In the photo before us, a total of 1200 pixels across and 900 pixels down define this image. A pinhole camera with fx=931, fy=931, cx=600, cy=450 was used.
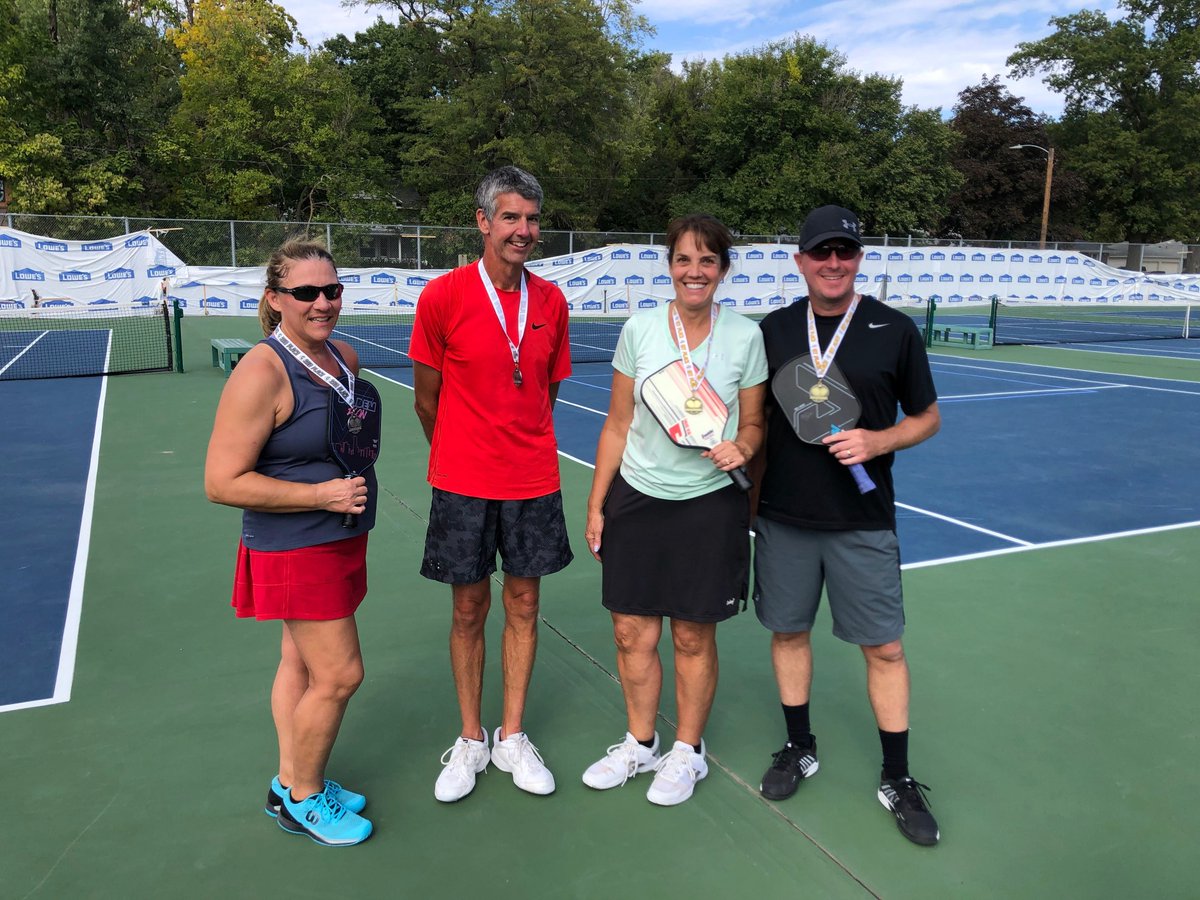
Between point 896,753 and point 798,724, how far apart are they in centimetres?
35

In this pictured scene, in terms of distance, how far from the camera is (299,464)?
2.70m

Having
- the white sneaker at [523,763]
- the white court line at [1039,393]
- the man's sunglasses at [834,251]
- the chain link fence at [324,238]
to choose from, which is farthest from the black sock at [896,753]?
the chain link fence at [324,238]

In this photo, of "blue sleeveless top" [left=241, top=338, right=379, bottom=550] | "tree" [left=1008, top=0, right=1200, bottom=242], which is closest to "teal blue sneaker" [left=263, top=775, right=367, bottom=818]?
"blue sleeveless top" [left=241, top=338, right=379, bottom=550]

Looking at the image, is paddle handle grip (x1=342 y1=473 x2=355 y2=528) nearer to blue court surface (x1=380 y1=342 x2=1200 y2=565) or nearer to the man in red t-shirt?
the man in red t-shirt

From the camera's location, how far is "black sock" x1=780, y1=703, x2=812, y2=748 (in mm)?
3305

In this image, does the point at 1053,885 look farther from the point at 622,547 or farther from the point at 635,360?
the point at 635,360

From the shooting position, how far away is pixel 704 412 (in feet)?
9.63

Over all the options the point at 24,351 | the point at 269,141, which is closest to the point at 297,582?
the point at 24,351

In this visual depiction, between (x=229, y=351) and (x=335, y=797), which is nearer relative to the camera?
(x=335, y=797)

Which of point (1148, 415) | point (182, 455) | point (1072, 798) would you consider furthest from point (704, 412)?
point (1148, 415)

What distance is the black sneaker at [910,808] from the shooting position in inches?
116

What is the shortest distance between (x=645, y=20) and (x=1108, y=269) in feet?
73.3

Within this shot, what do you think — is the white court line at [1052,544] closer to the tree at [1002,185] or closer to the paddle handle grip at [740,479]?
the paddle handle grip at [740,479]

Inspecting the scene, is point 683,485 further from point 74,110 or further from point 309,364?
point 74,110
